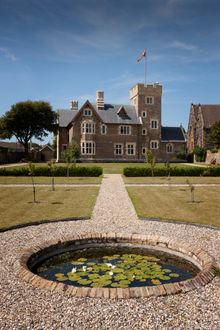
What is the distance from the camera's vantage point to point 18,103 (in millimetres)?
60375

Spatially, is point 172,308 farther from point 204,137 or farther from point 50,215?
point 204,137

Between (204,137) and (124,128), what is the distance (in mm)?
15077

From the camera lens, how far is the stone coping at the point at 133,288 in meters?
6.68

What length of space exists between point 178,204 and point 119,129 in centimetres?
4433

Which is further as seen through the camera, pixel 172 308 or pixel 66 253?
pixel 66 253

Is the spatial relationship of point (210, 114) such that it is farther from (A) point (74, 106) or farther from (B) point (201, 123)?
(A) point (74, 106)

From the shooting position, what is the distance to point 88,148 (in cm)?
5959

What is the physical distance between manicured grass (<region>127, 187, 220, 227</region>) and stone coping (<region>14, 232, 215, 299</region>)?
346 cm

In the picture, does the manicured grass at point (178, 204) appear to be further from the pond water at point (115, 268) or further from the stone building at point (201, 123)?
the stone building at point (201, 123)

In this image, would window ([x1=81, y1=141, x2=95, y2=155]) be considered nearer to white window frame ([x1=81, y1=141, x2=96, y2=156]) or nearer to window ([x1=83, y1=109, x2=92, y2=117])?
white window frame ([x1=81, y1=141, x2=96, y2=156])

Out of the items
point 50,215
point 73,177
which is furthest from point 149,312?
point 73,177

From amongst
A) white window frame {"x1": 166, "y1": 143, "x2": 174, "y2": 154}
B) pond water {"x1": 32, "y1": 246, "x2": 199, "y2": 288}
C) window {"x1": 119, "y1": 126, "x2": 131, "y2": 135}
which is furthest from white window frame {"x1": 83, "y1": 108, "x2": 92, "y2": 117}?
pond water {"x1": 32, "y1": 246, "x2": 199, "y2": 288}

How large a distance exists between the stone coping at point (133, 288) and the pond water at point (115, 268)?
1.11 feet

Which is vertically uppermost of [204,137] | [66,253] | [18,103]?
[18,103]
